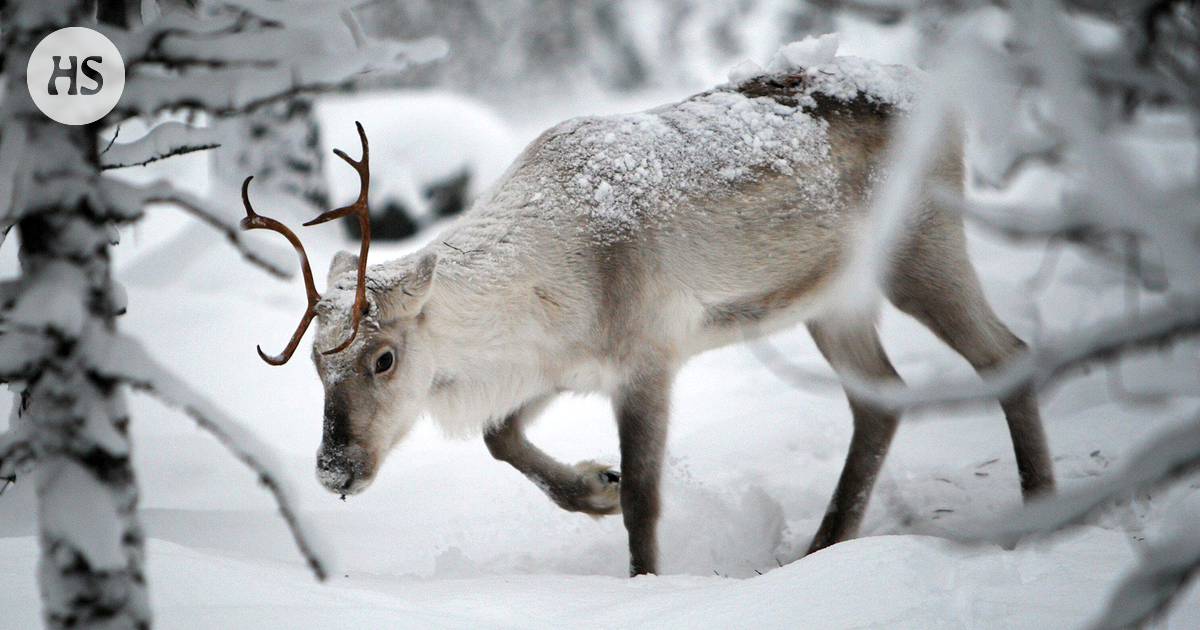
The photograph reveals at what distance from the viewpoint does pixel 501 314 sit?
3.84 meters

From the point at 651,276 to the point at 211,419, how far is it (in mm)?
2298

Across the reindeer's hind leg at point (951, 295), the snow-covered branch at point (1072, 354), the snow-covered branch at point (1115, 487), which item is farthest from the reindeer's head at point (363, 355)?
the snow-covered branch at point (1115, 487)

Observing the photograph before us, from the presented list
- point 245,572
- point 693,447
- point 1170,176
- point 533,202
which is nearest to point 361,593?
point 245,572

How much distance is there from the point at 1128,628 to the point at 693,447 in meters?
4.02

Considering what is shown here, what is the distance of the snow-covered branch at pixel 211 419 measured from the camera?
5.65 ft

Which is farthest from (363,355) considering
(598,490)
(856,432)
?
(856,432)

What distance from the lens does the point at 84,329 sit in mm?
1721

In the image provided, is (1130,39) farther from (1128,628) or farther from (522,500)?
(522,500)

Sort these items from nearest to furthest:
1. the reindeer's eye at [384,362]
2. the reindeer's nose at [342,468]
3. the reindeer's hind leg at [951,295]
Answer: the reindeer's nose at [342,468] → the reindeer's eye at [384,362] → the reindeer's hind leg at [951,295]

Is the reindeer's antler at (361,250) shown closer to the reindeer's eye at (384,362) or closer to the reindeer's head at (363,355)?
the reindeer's head at (363,355)

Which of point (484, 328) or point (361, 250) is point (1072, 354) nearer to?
point (361, 250)

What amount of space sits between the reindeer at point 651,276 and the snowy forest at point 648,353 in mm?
17

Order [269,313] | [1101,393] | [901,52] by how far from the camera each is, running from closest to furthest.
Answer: [901,52], [1101,393], [269,313]

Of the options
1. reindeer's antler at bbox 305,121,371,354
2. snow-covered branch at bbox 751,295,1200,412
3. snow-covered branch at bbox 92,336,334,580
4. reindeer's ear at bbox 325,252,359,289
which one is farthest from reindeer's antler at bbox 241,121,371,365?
snow-covered branch at bbox 751,295,1200,412
